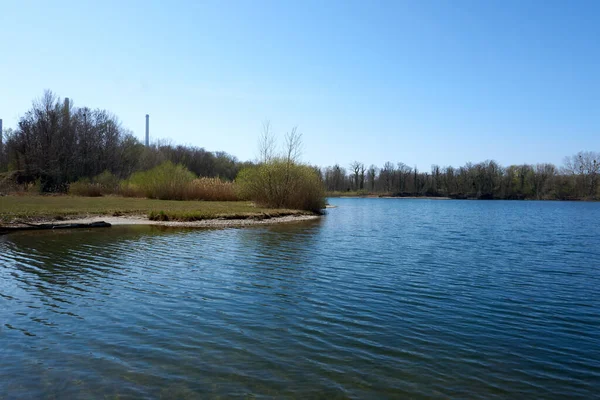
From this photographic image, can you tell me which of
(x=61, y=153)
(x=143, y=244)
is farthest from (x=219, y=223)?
(x=61, y=153)

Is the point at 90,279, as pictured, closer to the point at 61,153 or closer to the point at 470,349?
the point at 470,349

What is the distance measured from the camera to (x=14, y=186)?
1745 inches

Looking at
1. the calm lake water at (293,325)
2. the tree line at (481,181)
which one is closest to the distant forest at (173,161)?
the tree line at (481,181)

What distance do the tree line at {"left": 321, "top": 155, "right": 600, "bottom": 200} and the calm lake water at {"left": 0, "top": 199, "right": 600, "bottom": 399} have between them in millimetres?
88695

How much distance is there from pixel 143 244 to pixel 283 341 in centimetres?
1184

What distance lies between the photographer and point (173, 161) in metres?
87.6

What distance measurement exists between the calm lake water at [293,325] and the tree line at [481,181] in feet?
291

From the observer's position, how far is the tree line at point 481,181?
99.8 metres

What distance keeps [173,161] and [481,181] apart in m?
76.5

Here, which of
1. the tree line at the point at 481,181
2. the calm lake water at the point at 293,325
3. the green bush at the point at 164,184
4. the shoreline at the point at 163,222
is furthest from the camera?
the tree line at the point at 481,181

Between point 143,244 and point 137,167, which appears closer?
point 143,244

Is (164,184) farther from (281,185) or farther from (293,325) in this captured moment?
(293,325)

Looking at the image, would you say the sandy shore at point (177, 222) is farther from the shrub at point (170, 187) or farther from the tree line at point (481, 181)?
the tree line at point (481, 181)

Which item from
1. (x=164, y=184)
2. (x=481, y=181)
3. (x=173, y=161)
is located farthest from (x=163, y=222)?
(x=481, y=181)
